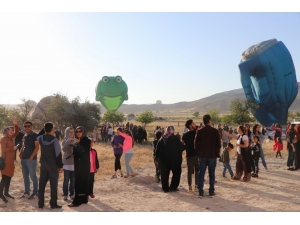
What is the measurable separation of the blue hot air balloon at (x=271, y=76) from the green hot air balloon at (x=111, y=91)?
45.5ft

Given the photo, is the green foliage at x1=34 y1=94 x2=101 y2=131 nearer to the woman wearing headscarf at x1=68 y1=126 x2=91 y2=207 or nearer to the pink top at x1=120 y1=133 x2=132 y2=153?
the pink top at x1=120 y1=133 x2=132 y2=153

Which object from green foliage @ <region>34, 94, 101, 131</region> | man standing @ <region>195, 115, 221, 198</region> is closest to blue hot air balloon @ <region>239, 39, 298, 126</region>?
green foliage @ <region>34, 94, 101, 131</region>

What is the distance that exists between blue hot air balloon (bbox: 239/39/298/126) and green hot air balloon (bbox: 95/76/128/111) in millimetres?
13865

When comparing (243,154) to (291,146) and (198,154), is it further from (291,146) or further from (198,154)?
(291,146)

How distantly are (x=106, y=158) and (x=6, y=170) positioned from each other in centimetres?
710

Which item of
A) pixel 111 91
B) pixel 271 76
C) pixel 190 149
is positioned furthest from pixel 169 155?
pixel 111 91

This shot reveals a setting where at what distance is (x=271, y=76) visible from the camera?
3225 cm

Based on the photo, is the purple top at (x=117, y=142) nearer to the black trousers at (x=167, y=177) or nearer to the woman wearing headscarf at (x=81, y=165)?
the black trousers at (x=167, y=177)

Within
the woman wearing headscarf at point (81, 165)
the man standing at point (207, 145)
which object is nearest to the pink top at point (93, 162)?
the woman wearing headscarf at point (81, 165)

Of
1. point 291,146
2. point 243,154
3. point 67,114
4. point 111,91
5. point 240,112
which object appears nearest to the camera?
point 243,154

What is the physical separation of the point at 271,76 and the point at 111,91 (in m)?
17.9

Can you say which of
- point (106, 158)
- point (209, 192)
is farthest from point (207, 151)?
point (106, 158)

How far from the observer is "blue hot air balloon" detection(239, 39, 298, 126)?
105 ft

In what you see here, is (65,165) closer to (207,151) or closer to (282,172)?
(207,151)
